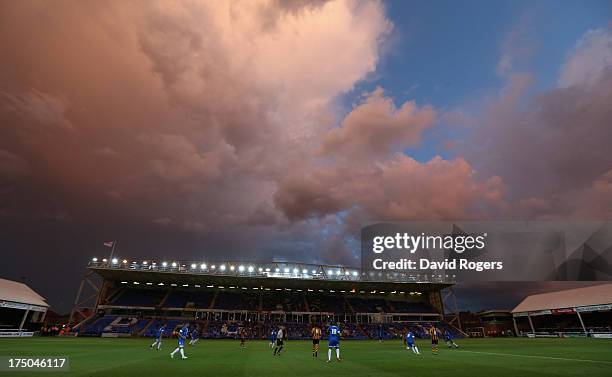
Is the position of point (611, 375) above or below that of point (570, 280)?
below

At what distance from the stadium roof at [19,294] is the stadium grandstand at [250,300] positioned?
→ 720cm

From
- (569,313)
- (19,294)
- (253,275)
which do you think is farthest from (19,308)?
(569,313)

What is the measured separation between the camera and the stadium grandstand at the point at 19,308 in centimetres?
5297

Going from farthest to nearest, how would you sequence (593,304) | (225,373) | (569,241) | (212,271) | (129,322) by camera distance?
1. (569,241)
2. (212,271)
3. (129,322)
4. (593,304)
5. (225,373)

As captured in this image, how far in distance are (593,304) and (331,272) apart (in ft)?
148

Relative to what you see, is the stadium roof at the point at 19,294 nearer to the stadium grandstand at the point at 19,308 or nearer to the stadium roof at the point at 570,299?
the stadium grandstand at the point at 19,308

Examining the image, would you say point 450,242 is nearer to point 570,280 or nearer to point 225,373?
point 570,280

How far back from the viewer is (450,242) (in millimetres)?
57906

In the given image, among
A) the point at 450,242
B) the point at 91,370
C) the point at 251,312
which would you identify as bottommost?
the point at 91,370

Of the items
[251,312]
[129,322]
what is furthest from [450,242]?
[129,322]

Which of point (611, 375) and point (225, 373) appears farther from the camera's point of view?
point (225, 373)

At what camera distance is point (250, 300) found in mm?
71938

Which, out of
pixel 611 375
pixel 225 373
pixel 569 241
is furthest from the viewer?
pixel 569 241

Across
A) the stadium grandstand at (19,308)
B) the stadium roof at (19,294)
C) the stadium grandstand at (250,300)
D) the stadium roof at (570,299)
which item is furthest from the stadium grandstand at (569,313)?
the stadium roof at (19,294)
